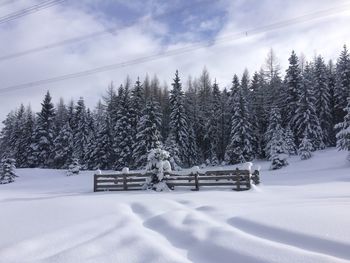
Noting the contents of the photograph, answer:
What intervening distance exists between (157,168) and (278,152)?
22.6m

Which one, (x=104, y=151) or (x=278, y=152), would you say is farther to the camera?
(x=104, y=151)

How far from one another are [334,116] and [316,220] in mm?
49014

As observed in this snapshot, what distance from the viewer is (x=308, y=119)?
152 ft

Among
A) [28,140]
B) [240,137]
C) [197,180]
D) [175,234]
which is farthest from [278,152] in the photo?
[28,140]

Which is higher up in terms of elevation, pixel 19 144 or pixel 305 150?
pixel 19 144

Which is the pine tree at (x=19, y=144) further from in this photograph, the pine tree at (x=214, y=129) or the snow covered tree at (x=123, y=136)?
the pine tree at (x=214, y=129)

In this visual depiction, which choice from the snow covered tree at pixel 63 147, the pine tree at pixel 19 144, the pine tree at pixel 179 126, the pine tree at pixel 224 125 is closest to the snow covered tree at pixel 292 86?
the pine tree at pixel 224 125

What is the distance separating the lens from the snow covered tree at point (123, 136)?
46000mm

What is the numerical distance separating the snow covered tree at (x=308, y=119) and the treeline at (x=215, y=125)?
125mm

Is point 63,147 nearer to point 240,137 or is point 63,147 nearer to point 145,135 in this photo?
point 145,135

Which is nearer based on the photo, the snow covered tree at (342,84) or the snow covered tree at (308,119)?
the snow covered tree at (308,119)

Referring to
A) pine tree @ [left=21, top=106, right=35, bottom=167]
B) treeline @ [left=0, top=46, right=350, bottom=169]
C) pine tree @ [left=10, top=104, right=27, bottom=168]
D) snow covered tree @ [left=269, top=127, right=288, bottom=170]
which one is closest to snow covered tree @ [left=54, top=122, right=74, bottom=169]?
treeline @ [left=0, top=46, right=350, bottom=169]

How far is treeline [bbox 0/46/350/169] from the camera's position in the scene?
148 feet

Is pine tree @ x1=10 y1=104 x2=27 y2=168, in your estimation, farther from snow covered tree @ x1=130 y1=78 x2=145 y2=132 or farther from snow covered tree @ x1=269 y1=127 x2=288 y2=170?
snow covered tree @ x1=269 y1=127 x2=288 y2=170
